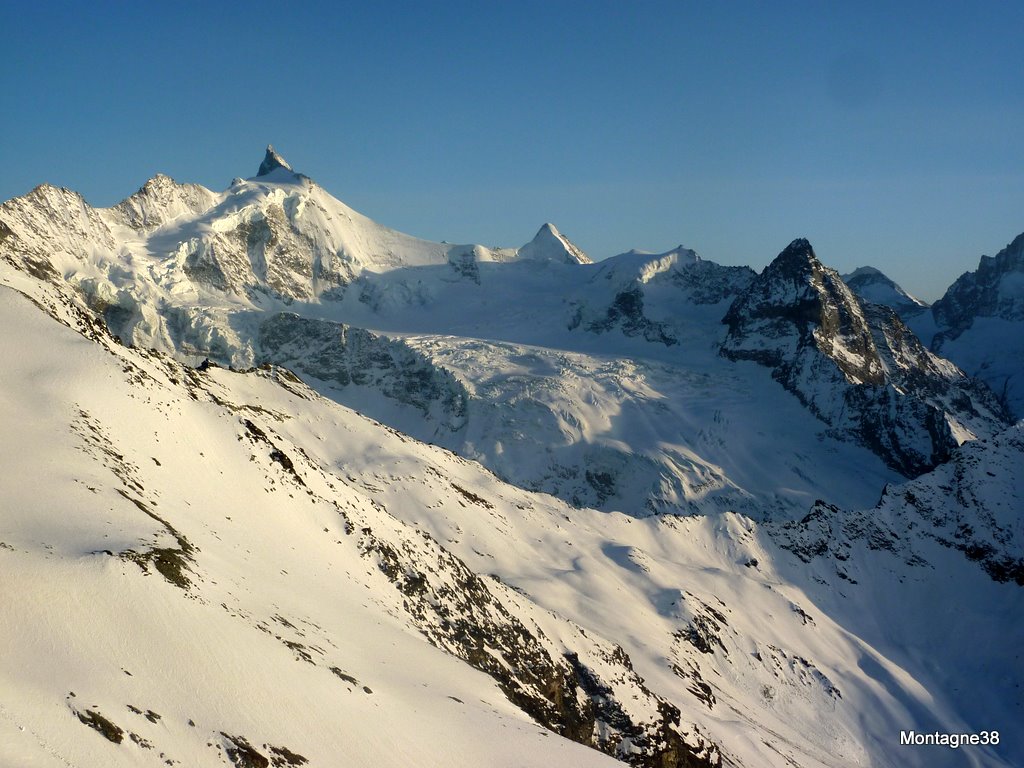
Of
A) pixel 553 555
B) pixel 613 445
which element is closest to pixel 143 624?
pixel 553 555

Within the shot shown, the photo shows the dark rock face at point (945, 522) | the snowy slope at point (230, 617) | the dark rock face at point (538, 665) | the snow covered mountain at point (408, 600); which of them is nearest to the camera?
the snowy slope at point (230, 617)

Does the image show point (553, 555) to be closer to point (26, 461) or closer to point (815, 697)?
point (815, 697)

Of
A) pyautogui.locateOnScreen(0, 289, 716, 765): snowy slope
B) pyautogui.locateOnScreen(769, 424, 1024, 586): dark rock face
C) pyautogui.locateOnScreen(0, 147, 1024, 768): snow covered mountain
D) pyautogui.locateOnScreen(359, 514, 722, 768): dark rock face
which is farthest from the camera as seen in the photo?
pyautogui.locateOnScreen(769, 424, 1024, 586): dark rock face

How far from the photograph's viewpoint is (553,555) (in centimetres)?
9175

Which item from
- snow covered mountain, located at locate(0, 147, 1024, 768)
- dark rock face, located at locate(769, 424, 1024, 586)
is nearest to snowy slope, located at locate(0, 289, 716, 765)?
Answer: snow covered mountain, located at locate(0, 147, 1024, 768)

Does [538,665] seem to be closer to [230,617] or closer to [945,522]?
[230,617]

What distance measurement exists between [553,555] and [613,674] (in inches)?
1473

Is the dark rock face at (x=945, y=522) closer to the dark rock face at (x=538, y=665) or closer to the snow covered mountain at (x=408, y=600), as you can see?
the snow covered mountain at (x=408, y=600)

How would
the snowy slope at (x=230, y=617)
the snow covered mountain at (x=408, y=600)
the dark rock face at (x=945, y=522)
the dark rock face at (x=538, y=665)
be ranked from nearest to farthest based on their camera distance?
the snowy slope at (x=230, y=617), the snow covered mountain at (x=408, y=600), the dark rock face at (x=538, y=665), the dark rock face at (x=945, y=522)

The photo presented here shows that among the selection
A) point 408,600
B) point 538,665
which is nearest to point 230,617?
point 408,600

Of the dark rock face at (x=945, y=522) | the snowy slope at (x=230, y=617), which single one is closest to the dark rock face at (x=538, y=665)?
the snowy slope at (x=230, y=617)

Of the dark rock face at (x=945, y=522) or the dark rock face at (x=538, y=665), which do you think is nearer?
the dark rock face at (x=538, y=665)

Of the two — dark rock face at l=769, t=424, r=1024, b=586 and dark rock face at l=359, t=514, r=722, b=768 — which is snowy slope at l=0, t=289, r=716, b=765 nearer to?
dark rock face at l=359, t=514, r=722, b=768

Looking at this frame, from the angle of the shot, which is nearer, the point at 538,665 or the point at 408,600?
the point at 408,600
